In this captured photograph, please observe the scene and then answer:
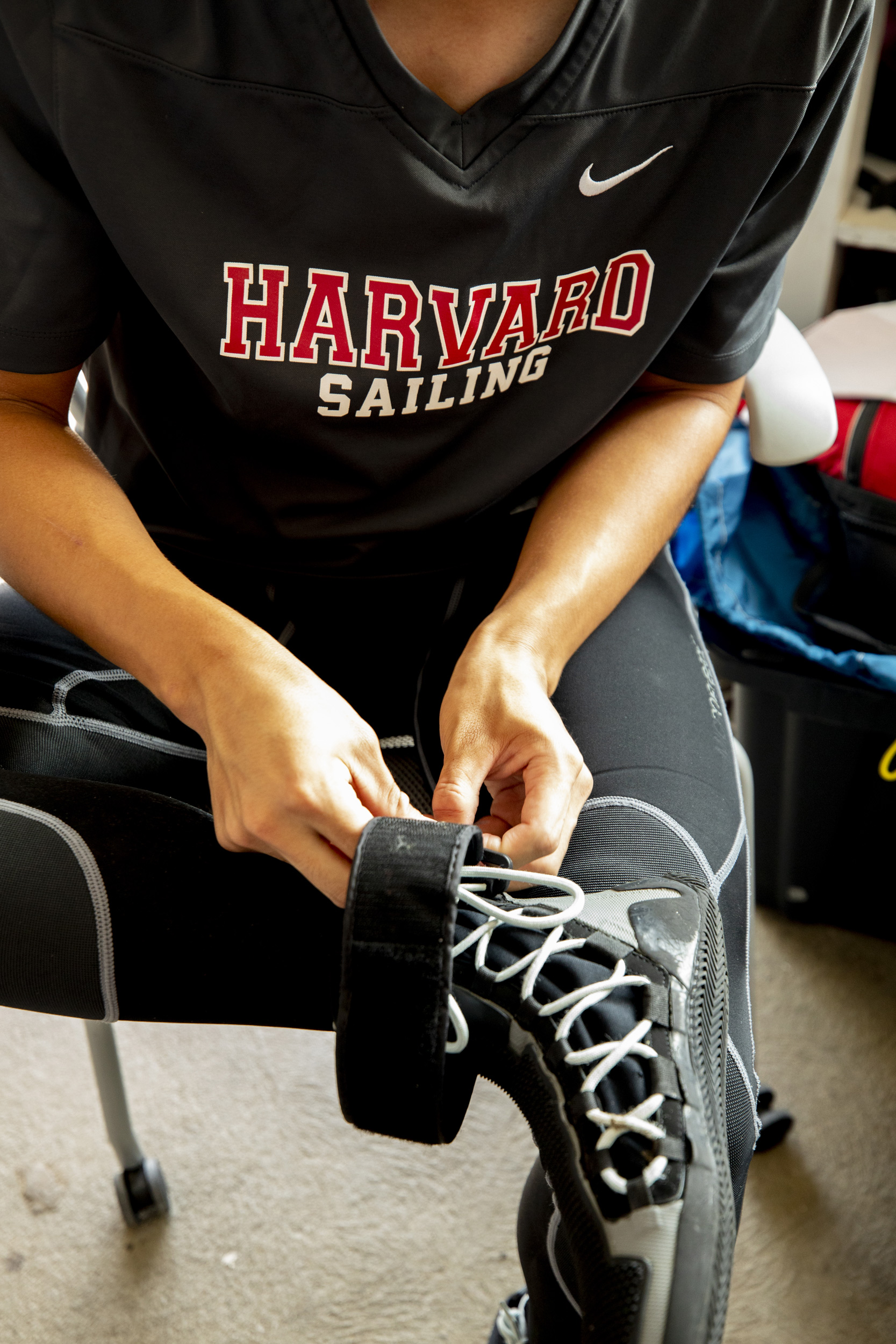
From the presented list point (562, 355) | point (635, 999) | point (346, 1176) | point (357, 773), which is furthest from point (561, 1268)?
point (562, 355)

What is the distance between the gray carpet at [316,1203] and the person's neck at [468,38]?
0.85 metres

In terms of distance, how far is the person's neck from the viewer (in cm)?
63

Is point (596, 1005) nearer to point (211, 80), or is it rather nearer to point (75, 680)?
point (75, 680)

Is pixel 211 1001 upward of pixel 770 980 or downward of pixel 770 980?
upward

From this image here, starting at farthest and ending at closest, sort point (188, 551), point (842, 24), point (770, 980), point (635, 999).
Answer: point (770, 980), point (188, 551), point (842, 24), point (635, 999)

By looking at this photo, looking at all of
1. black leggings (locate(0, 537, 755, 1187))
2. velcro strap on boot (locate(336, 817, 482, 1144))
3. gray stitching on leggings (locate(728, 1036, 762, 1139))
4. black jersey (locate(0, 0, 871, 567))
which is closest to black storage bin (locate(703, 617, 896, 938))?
black leggings (locate(0, 537, 755, 1187))

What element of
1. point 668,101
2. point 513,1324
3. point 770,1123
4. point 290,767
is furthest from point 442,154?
point 770,1123

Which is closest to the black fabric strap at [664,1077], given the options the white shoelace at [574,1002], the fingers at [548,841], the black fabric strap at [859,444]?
the white shoelace at [574,1002]

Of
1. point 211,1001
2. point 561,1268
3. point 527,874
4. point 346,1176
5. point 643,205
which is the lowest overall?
point 346,1176

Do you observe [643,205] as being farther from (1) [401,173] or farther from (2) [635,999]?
(2) [635,999]

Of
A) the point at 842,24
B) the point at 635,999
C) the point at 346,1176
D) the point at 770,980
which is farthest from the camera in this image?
the point at 770,980

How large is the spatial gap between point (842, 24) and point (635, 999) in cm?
56

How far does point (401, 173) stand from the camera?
0.63 m

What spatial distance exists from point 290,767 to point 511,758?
135mm
